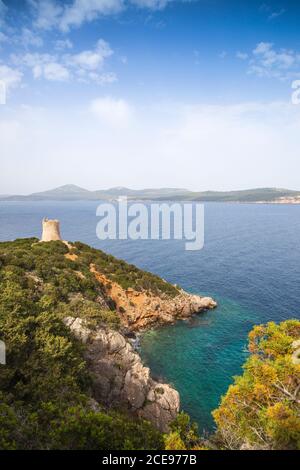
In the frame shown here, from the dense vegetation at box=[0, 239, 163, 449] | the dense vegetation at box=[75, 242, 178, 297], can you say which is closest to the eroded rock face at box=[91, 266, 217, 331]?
the dense vegetation at box=[75, 242, 178, 297]

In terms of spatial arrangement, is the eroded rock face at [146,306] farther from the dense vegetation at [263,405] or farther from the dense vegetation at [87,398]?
the dense vegetation at [263,405]

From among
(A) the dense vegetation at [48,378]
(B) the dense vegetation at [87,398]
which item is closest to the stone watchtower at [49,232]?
(A) the dense vegetation at [48,378]

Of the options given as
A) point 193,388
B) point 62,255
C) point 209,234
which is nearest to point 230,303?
point 193,388

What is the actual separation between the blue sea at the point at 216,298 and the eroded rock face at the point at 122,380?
3.05 metres

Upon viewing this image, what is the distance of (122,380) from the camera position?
69.9 ft

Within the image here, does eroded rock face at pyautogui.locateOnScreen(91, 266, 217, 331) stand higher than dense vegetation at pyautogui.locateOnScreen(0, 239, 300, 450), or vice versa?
dense vegetation at pyautogui.locateOnScreen(0, 239, 300, 450)

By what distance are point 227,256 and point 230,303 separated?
28163 mm

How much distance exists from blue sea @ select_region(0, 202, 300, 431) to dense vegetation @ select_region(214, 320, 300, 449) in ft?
34.3

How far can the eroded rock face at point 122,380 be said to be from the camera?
20172mm

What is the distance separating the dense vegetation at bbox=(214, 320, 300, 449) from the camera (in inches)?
405

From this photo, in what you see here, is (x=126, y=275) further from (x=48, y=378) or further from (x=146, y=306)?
(x=48, y=378)

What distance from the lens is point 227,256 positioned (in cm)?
7038

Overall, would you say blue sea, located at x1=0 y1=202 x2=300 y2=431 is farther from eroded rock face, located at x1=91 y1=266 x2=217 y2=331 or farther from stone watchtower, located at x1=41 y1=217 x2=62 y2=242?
stone watchtower, located at x1=41 y1=217 x2=62 y2=242
